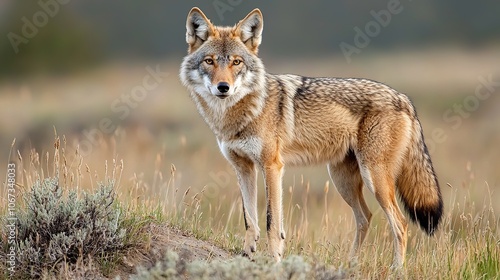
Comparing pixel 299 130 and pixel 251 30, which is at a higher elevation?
pixel 251 30

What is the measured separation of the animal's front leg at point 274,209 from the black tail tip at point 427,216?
1345mm

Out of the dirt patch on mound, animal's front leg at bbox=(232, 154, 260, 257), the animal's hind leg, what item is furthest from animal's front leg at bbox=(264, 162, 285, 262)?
the animal's hind leg

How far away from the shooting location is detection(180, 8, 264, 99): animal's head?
6.50 m

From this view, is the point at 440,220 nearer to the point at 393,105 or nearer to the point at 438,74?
the point at 393,105

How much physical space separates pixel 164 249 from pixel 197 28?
188 centimetres

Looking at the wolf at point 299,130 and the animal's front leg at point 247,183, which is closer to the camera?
the wolf at point 299,130

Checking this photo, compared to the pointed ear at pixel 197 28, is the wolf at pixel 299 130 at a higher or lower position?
lower

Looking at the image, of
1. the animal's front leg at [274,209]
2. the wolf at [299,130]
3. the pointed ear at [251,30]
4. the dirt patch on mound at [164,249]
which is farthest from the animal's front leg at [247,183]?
the pointed ear at [251,30]

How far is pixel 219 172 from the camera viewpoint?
41.8 ft

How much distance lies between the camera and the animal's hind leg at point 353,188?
24.3ft

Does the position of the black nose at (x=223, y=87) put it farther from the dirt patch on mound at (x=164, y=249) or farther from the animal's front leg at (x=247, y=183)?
the dirt patch on mound at (x=164, y=249)

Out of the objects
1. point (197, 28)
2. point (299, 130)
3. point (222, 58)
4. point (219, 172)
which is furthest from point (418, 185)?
point (219, 172)

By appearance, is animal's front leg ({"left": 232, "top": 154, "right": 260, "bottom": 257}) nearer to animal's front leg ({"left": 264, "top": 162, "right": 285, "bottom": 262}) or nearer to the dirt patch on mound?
animal's front leg ({"left": 264, "top": 162, "right": 285, "bottom": 262})

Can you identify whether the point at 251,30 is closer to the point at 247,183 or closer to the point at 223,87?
the point at 223,87
